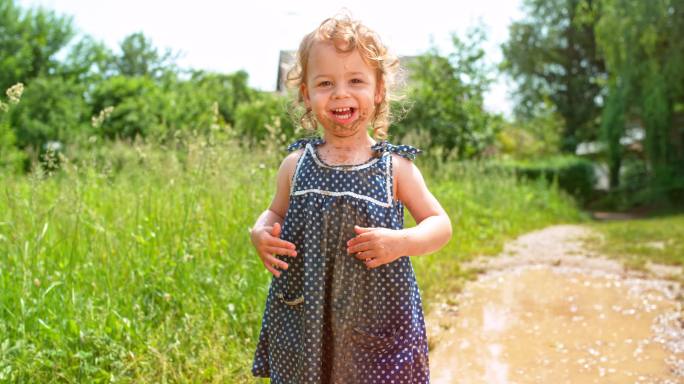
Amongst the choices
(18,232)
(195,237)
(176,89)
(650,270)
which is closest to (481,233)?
(650,270)

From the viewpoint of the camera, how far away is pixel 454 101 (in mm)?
12695

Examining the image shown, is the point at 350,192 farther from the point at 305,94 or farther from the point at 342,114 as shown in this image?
the point at 305,94

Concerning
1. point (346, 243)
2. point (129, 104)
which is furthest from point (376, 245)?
point (129, 104)

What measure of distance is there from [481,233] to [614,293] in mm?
2959

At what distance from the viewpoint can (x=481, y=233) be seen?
7.90 meters

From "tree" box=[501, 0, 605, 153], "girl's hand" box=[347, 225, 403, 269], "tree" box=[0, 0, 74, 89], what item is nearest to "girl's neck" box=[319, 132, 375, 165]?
"girl's hand" box=[347, 225, 403, 269]

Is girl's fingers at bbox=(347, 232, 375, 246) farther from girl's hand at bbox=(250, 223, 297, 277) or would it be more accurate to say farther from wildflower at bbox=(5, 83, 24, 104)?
wildflower at bbox=(5, 83, 24, 104)

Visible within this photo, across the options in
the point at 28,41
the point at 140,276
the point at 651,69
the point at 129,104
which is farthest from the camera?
the point at 28,41

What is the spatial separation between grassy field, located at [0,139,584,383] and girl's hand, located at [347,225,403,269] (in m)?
1.15

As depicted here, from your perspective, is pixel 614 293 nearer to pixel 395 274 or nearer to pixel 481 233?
pixel 481 233

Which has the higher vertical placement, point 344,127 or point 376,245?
point 344,127

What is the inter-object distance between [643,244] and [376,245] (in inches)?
281

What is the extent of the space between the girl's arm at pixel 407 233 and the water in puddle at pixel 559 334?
4.50ft

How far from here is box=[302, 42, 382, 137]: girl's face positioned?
6.18ft
